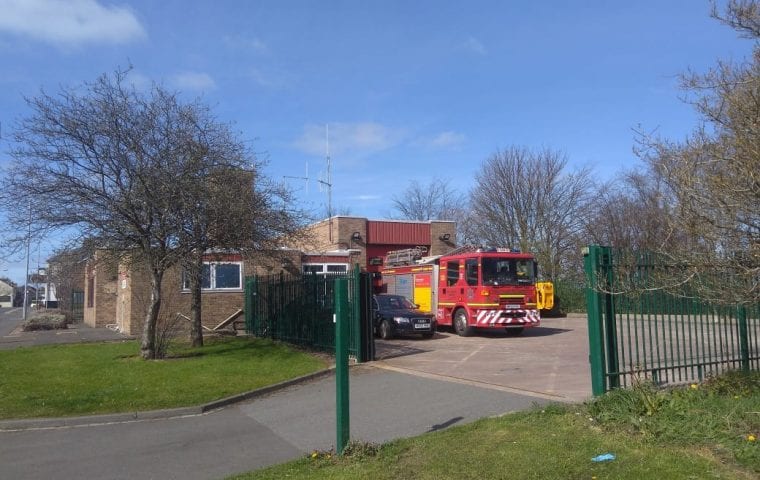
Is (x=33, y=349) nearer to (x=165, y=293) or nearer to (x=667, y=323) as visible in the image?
(x=165, y=293)

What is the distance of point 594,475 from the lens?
17.9 ft

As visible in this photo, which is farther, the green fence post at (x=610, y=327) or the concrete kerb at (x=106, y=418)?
the concrete kerb at (x=106, y=418)

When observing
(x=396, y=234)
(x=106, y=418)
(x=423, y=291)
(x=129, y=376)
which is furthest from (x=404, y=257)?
(x=106, y=418)

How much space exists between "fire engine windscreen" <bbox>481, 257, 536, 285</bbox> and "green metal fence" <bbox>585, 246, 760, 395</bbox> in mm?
10843

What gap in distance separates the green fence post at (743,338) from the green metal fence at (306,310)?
6548 millimetres

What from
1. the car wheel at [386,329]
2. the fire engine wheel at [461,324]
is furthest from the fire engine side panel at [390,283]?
the car wheel at [386,329]

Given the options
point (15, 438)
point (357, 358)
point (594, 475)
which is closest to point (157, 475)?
point (15, 438)

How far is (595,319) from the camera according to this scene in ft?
27.6

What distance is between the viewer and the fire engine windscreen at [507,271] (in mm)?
20672

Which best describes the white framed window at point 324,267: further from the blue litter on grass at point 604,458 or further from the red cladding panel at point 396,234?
the blue litter on grass at point 604,458

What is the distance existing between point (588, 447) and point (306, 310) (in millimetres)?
11942

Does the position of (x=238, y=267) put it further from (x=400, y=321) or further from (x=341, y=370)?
(x=341, y=370)

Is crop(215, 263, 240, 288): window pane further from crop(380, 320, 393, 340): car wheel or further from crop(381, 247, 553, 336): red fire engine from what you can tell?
crop(381, 247, 553, 336): red fire engine

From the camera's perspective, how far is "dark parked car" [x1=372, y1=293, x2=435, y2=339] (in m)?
20.1
